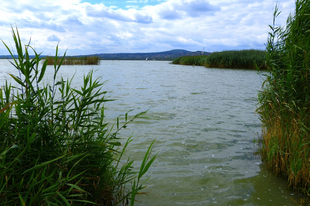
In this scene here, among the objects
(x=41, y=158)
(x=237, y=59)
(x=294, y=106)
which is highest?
(x=237, y=59)

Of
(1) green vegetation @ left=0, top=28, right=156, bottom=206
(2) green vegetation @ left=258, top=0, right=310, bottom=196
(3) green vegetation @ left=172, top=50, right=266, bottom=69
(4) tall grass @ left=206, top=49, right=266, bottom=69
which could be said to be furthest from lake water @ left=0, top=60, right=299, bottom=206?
(4) tall grass @ left=206, top=49, right=266, bottom=69

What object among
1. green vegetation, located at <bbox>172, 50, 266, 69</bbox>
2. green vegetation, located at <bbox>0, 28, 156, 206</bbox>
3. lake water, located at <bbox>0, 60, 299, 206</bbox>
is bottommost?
lake water, located at <bbox>0, 60, 299, 206</bbox>

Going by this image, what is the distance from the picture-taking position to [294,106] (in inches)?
156

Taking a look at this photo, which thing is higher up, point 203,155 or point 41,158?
point 41,158

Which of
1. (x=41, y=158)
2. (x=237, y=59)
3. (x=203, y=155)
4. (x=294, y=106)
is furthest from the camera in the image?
(x=237, y=59)

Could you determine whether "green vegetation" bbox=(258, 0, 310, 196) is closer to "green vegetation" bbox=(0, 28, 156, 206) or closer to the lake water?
the lake water

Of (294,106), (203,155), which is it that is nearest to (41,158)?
(203,155)

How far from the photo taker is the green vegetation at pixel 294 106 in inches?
141

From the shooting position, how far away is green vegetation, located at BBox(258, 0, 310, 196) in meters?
3.59

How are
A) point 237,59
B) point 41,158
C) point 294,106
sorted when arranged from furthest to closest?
1. point 237,59
2. point 294,106
3. point 41,158

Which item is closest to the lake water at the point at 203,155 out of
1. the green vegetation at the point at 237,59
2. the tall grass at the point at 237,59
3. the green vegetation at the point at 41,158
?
the green vegetation at the point at 41,158

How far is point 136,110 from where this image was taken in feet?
29.5

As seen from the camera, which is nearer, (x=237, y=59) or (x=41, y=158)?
(x=41, y=158)

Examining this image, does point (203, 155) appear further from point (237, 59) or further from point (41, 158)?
point (237, 59)
